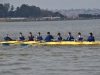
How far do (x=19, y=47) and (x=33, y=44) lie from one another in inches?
53.8

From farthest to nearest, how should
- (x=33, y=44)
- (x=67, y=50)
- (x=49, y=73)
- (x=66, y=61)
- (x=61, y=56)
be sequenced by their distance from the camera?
(x=33, y=44), (x=67, y=50), (x=61, y=56), (x=66, y=61), (x=49, y=73)

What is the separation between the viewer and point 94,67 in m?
26.8

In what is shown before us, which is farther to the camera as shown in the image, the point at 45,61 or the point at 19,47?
the point at 19,47

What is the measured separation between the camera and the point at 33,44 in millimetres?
39469

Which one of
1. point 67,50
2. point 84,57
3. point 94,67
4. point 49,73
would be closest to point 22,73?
A: point 49,73

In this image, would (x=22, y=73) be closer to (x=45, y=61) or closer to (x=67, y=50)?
(x=45, y=61)

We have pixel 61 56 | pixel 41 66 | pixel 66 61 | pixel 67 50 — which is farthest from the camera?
pixel 67 50

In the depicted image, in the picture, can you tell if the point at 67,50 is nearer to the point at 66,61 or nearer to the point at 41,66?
the point at 66,61

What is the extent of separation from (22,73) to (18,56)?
7878 millimetres

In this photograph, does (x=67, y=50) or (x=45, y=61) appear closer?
(x=45, y=61)

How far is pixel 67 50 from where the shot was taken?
36.8 m

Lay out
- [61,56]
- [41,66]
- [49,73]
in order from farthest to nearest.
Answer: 1. [61,56]
2. [41,66]
3. [49,73]

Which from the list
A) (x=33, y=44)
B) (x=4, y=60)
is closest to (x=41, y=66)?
(x=4, y=60)

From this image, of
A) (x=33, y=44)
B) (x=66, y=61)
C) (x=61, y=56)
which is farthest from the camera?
(x=33, y=44)
